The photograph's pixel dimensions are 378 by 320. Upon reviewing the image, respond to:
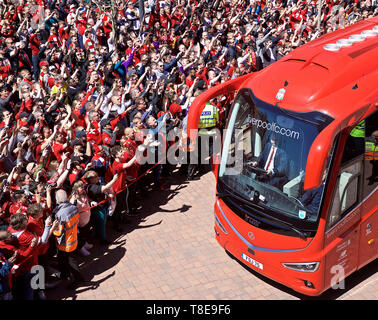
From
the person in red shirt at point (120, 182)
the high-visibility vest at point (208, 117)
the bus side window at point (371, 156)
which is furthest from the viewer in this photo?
the high-visibility vest at point (208, 117)

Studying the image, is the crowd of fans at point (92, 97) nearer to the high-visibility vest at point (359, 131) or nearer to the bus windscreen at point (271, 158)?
the bus windscreen at point (271, 158)

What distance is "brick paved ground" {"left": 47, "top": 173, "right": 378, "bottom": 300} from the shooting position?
24.9 ft

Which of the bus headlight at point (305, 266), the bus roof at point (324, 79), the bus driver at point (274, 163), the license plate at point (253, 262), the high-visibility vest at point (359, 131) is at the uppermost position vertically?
Answer: the bus roof at point (324, 79)

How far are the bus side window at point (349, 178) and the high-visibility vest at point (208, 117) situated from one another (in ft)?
13.7

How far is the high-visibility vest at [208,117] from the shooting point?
10305mm

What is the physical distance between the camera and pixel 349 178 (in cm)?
661

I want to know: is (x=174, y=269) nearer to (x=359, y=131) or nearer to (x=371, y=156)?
(x=371, y=156)

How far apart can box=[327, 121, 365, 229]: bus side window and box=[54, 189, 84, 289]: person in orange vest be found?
376 centimetres

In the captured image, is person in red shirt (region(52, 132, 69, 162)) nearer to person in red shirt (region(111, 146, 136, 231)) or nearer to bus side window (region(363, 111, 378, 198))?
person in red shirt (region(111, 146, 136, 231))

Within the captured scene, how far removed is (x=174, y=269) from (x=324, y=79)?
3909 mm

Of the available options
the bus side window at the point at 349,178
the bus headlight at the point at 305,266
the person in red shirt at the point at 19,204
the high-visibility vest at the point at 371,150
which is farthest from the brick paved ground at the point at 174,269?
the high-visibility vest at the point at 371,150

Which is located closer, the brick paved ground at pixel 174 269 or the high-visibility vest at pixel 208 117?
the brick paved ground at pixel 174 269

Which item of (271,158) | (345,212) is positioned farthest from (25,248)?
(345,212)

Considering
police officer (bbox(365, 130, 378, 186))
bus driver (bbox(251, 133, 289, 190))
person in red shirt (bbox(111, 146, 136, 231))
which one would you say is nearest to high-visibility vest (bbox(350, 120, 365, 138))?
police officer (bbox(365, 130, 378, 186))
